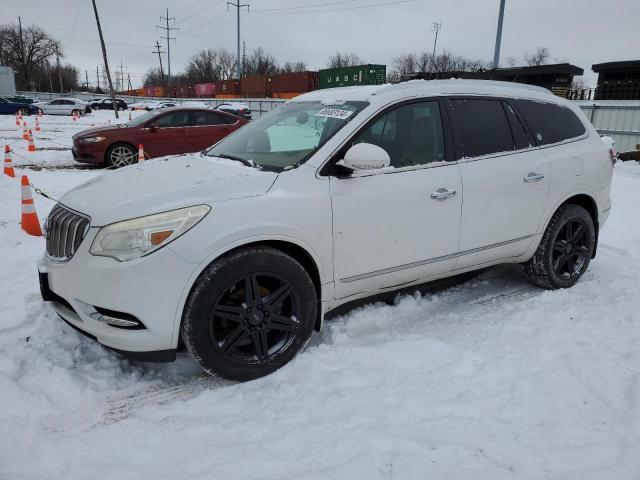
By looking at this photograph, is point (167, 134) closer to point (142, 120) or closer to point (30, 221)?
point (142, 120)

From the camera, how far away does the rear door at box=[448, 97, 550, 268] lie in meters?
3.65

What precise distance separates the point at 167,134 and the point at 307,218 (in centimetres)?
953

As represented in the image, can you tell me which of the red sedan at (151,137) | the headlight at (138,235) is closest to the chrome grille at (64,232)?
the headlight at (138,235)

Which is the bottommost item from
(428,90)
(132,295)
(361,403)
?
(361,403)

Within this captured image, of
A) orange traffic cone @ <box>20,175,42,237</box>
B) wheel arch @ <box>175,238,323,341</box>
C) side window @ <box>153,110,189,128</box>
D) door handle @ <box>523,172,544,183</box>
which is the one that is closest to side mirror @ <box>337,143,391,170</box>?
wheel arch @ <box>175,238,323,341</box>

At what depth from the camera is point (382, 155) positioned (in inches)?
120

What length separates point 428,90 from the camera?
363 centimetres

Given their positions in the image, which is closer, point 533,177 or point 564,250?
point 533,177

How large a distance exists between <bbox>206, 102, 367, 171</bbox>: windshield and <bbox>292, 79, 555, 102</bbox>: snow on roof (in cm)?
14

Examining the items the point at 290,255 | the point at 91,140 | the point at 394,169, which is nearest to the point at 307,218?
the point at 290,255

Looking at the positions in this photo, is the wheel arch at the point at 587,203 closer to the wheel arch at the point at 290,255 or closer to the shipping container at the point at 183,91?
the wheel arch at the point at 290,255

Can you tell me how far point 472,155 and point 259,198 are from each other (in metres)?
1.79

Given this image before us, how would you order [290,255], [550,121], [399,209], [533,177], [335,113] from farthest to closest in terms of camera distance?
[550,121] → [533,177] → [335,113] → [399,209] → [290,255]

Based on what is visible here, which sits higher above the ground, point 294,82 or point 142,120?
point 294,82
